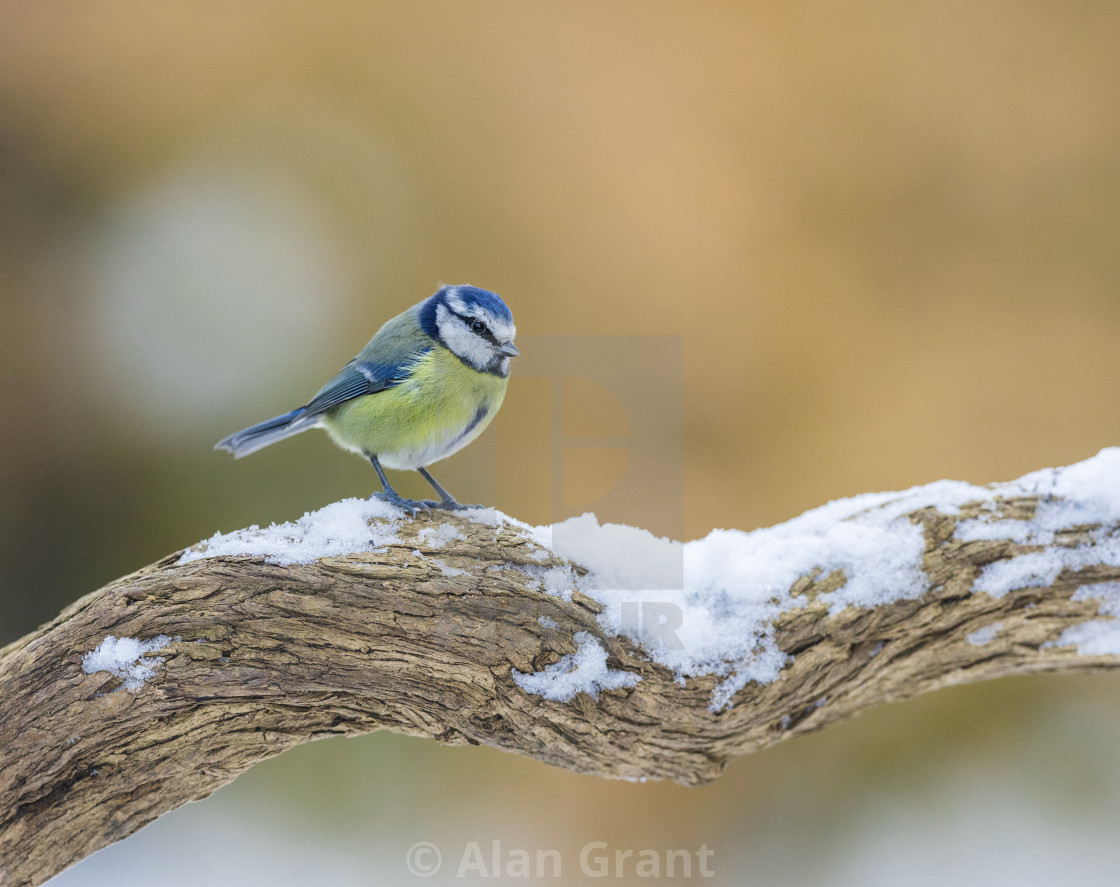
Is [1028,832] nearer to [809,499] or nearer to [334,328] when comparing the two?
[809,499]

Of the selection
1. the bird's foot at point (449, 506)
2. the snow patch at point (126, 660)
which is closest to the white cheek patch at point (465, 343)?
the bird's foot at point (449, 506)

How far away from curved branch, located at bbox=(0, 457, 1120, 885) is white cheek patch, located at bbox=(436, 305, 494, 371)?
55 centimetres

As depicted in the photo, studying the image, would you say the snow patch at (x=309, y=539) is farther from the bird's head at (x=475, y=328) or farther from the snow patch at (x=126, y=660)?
the bird's head at (x=475, y=328)

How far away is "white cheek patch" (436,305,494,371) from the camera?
2.00m

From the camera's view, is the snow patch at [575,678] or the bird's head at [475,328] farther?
the bird's head at [475,328]

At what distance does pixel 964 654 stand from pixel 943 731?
164 cm

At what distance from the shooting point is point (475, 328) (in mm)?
1981

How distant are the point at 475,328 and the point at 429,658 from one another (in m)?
0.79

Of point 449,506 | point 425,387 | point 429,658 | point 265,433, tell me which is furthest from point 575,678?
point 265,433

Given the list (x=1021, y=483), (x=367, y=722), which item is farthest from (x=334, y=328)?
(x=1021, y=483)

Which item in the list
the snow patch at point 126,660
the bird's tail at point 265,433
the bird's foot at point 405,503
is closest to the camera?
the snow patch at point 126,660

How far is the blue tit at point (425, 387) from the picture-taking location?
197 cm

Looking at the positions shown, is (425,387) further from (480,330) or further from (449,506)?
(449,506)

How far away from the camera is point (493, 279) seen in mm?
3342
